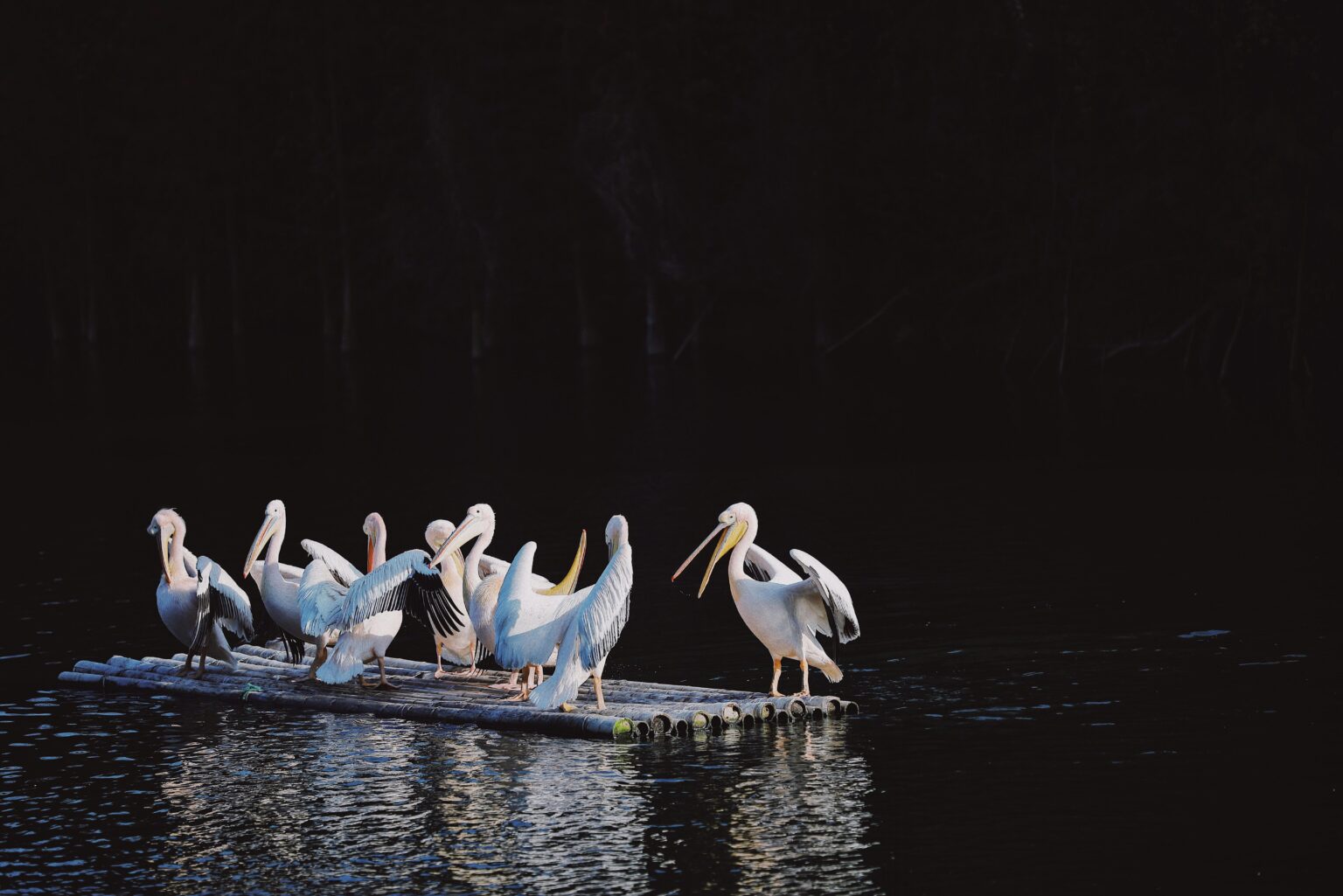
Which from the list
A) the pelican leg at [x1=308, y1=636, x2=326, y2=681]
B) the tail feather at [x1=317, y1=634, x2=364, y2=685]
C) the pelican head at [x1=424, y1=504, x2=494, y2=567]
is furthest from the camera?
the pelican leg at [x1=308, y1=636, x2=326, y2=681]

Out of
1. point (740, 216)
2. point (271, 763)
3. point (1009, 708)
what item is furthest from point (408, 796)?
point (740, 216)

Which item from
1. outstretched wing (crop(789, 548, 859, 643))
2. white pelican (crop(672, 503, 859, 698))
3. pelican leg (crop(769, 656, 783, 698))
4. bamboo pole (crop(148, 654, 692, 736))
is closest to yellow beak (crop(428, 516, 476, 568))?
bamboo pole (crop(148, 654, 692, 736))

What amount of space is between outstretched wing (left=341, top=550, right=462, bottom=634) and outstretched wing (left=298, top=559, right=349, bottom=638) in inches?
5.7

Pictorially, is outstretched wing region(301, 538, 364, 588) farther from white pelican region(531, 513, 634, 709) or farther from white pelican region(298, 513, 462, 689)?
white pelican region(531, 513, 634, 709)

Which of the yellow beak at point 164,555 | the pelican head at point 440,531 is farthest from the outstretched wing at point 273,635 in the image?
the pelican head at point 440,531

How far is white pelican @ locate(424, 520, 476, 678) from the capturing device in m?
15.4

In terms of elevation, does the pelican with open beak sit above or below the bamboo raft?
above

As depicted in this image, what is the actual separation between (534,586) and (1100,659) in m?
4.53

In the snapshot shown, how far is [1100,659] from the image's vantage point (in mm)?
15953

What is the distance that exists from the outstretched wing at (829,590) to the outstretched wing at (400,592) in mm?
2663

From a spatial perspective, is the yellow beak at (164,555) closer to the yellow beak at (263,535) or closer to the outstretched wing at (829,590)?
the yellow beak at (263,535)

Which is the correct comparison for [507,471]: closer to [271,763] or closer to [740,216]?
[271,763]

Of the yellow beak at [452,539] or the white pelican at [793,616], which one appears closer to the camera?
the white pelican at [793,616]

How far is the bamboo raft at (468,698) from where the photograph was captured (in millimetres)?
13773
